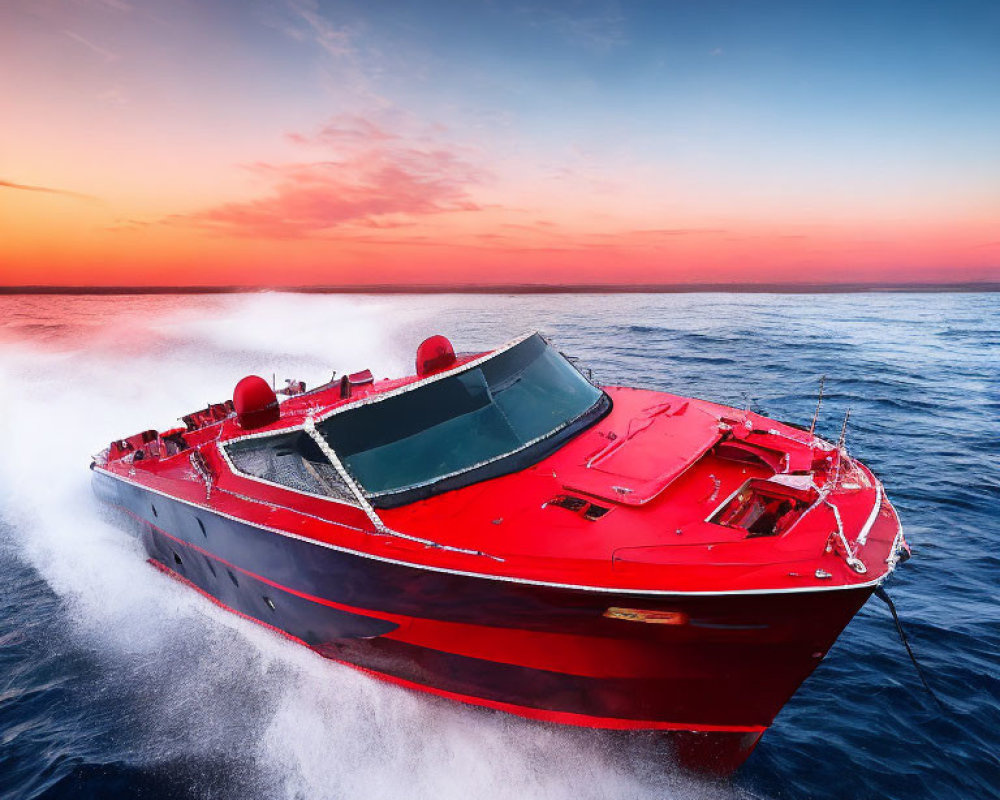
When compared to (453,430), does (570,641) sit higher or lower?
lower

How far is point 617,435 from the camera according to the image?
537cm

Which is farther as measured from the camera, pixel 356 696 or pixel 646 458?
pixel 356 696

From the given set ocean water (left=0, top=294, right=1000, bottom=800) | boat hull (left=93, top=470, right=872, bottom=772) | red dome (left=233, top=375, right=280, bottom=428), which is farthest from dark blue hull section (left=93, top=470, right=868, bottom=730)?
red dome (left=233, top=375, right=280, bottom=428)

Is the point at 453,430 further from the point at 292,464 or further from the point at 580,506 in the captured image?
the point at 292,464

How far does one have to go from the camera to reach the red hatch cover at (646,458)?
4207mm

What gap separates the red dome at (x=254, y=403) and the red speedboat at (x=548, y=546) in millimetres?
29

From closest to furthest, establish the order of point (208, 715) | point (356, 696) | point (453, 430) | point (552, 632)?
point (552, 632), point (453, 430), point (356, 696), point (208, 715)

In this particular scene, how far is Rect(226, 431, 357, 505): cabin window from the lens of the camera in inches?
184

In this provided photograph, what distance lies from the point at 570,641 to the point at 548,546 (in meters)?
0.73

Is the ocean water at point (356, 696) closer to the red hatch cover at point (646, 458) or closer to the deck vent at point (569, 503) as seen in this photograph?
the deck vent at point (569, 503)

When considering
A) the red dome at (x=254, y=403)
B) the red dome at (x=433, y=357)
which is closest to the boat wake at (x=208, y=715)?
the red dome at (x=254, y=403)

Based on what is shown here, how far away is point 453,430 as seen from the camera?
4.66 meters

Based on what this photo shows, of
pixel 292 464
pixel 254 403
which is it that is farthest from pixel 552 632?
pixel 254 403

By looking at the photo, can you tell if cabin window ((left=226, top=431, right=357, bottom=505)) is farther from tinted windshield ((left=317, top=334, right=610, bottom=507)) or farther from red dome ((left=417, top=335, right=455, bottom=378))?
red dome ((left=417, top=335, right=455, bottom=378))
